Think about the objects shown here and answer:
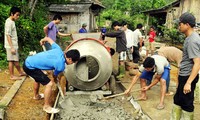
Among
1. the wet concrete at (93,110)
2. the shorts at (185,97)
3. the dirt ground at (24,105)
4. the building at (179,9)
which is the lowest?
the wet concrete at (93,110)

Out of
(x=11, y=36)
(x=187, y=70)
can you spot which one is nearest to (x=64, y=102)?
(x=11, y=36)

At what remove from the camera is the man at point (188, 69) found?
393 centimetres

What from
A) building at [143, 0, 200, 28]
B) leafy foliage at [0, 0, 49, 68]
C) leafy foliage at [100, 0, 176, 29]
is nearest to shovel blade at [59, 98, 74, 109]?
leafy foliage at [0, 0, 49, 68]

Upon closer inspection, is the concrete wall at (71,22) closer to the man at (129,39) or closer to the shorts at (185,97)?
the man at (129,39)

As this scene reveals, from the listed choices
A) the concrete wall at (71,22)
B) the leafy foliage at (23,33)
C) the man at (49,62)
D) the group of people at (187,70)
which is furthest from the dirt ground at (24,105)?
the concrete wall at (71,22)

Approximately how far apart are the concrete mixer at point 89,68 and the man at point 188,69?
2.33 metres

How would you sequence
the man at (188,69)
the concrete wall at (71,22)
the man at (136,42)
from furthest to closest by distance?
the concrete wall at (71,22)
the man at (136,42)
the man at (188,69)

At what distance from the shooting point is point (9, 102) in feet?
19.1

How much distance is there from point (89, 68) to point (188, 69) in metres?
3.04

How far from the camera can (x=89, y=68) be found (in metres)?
6.74

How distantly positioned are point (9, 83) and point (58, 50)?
285 cm

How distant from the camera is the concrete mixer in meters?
6.32

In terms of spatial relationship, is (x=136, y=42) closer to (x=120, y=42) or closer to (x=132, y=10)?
(x=120, y=42)

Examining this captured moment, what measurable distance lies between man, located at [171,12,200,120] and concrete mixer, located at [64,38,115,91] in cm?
233
